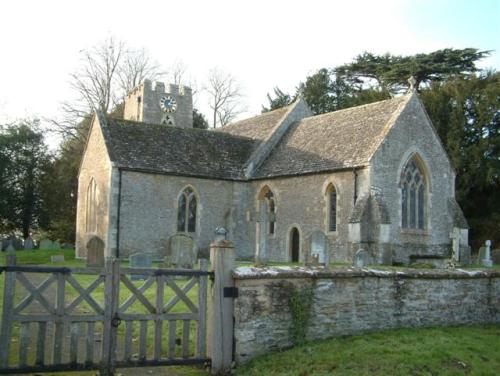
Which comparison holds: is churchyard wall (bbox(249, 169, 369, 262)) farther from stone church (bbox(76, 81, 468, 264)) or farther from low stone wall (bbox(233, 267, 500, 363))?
low stone wall (bbox(233, 267, 500, 363))

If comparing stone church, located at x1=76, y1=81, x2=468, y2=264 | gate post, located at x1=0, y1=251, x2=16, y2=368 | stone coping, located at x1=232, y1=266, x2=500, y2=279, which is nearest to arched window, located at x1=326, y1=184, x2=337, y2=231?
stone church, located at x1=76, y1=81, x2=468, y2=264

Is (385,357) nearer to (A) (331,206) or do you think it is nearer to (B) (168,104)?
(A) (331,206)

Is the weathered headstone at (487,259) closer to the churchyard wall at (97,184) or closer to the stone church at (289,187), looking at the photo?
the stone church at (289,187)

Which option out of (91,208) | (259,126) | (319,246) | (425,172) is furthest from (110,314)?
(259,126)

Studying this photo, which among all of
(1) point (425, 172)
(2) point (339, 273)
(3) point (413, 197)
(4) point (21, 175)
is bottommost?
(2) point (339, 273)

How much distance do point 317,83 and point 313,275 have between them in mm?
47021

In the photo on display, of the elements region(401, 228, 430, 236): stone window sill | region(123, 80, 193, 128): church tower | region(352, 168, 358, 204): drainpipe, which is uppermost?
region(123, 80, 193, 128): church tower

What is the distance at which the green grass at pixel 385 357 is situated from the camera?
27.7 ft

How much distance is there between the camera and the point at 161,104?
39.8 m

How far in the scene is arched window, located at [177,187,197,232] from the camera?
2902 centimetres

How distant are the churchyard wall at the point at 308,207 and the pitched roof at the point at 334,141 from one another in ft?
1.51

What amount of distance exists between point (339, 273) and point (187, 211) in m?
19.9

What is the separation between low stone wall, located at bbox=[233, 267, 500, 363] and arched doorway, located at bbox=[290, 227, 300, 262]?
1655 cm

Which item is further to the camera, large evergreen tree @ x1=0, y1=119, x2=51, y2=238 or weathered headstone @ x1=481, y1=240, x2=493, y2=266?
large evergreen tree @ x1=0, y1=119, x2=51, y2=238
